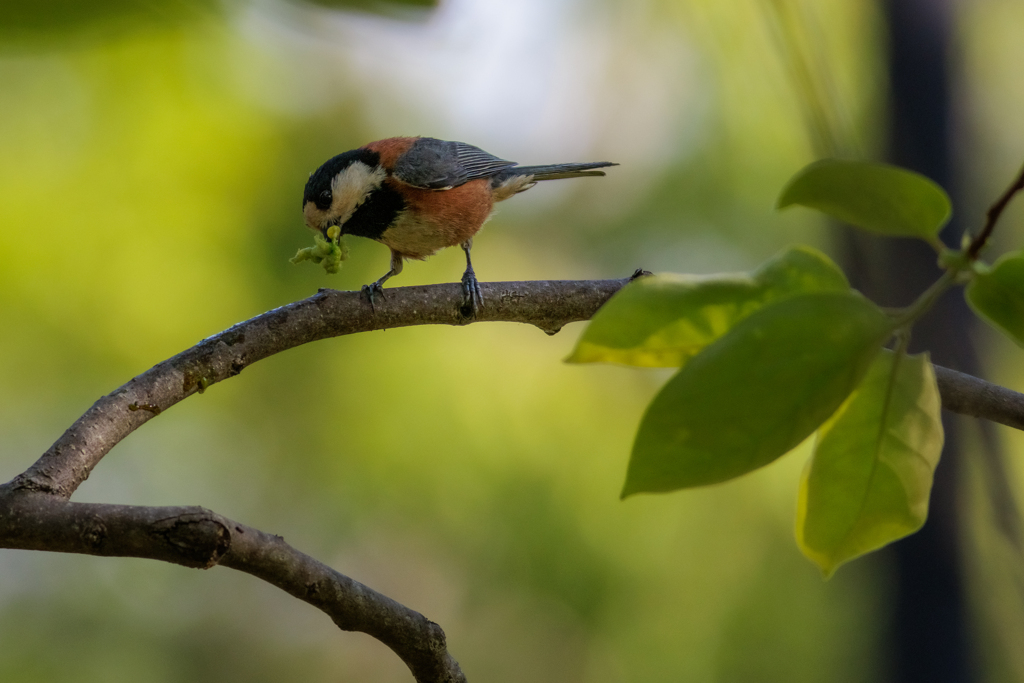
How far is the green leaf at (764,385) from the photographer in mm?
300

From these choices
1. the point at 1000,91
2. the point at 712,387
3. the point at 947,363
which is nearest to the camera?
the point at 712,387

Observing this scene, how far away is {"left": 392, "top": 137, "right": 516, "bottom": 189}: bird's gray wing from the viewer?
1734 mm

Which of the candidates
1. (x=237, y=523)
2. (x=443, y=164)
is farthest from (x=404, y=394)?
(x=237, y=523)

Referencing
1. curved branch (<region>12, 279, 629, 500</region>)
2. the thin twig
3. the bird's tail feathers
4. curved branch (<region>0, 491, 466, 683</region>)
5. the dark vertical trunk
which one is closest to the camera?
the thin twig

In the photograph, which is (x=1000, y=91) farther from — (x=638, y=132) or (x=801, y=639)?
(x=801, y=639)

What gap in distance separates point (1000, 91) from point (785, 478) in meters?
1.54

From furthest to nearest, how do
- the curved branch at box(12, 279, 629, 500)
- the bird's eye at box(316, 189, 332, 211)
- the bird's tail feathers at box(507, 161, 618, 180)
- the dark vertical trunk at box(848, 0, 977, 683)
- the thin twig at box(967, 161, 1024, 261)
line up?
1. the dark vertical trunk at box(848, 0, 977, 683)
2. the bird's tail feathers at box(507, 161, 618, 180)
3. the bird's eye at box(316, 189, 332, 211)
4. the curved branch at box(12, 279, 629, 500)
5. the thin twig at box(967, 161, 1024, 261)

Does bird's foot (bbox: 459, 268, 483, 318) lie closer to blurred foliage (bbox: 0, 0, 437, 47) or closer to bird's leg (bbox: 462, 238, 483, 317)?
bird's leg (bbox: 462, 238, 483, 317)

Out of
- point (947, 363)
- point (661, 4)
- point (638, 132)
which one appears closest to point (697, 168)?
point (638, 132)

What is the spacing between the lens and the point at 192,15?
39 cm

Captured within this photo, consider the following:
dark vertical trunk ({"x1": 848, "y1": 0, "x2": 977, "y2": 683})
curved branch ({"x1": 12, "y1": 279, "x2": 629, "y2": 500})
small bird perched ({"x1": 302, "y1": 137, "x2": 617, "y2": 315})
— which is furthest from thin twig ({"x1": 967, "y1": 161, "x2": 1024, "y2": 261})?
dark vertical trunk ({"x1": 848, "y1": 0, "x2": 977, "y2": 683})

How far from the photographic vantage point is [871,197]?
0.33m

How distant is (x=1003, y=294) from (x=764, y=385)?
0.39 ft

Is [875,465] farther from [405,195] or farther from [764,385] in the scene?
[405,195]
